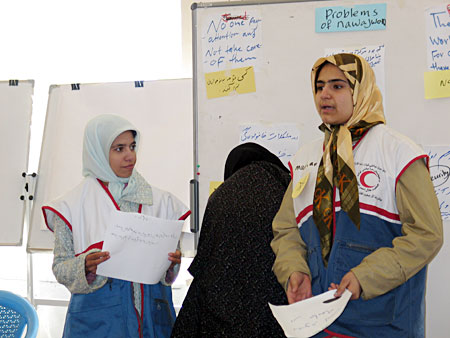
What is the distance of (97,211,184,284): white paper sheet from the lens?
5.67 feet

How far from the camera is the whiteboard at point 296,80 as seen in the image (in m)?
2.21

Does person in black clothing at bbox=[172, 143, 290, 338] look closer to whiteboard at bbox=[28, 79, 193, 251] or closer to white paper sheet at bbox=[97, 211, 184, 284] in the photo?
white paper sheet at bbox=[97, 211, 184, 284]

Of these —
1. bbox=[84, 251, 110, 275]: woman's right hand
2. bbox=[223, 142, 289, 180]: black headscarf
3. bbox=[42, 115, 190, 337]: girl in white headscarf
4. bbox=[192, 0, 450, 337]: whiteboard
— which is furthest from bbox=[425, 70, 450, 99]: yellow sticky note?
bbox=[84, 251, 110, 275]: woman's right hand

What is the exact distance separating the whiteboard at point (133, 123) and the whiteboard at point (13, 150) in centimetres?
11

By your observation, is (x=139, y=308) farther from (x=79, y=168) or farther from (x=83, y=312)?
(x=79, y=168)

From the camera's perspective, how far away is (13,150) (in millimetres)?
2988

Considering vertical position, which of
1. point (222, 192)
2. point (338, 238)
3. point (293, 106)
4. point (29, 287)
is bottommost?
point (29, 287)

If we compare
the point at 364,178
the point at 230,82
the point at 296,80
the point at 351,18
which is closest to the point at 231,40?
the point at 230,82

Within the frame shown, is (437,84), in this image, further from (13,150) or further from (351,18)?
(13,150)

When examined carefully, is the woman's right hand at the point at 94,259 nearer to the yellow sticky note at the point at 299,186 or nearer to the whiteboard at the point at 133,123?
the yellow sticky note at the point at 299,186

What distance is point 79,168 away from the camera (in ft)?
9.43

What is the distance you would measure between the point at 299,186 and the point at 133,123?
149cm

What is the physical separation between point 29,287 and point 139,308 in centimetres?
152

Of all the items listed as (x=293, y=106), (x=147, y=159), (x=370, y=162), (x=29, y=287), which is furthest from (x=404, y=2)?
(x=29, y=287)
